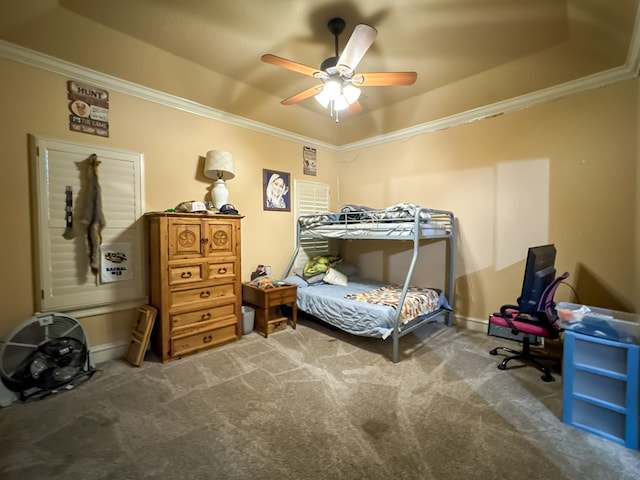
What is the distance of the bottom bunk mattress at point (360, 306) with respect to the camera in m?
2.71

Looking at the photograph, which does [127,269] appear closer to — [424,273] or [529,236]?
[424,273]

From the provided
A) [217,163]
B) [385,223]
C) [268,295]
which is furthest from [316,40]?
[268,295]

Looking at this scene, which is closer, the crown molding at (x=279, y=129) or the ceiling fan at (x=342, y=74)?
the ceiling fan at (x=342, y=74)

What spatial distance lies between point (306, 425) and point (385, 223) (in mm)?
2143

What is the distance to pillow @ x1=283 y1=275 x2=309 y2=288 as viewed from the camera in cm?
377

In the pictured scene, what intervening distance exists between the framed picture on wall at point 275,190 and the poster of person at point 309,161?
0.38 m

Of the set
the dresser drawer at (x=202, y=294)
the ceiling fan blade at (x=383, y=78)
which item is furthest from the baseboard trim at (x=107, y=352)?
the ceiling fan blade at (x=383, y=78)

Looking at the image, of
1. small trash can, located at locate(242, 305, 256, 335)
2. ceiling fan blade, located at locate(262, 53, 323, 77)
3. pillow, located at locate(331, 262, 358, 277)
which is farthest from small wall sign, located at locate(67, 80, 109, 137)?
pillow, located at locate(331, 262, 358, 277)

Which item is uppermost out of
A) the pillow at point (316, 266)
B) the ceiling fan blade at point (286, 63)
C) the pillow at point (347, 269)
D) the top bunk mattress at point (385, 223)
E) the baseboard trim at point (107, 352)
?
the ceiling fan blade at point (286, 63)

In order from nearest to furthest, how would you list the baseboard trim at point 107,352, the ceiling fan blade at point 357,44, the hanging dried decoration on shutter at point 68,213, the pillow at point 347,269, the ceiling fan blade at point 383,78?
the ceiling fan blade at point 357,44, the ceiling fan blade at point 383,78, the hanging dried decoration on shutter at point 68,213, the baseboard trim at point 107,352, the pillow at point 347,269

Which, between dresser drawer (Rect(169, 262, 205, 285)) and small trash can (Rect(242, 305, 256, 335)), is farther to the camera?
small trash can (Rect(242, 305, 256, 335))

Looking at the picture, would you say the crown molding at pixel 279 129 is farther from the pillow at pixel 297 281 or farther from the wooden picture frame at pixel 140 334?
the wooden picture frame at pixel 140 334

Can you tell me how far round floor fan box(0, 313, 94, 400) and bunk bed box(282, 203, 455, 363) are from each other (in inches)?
86.3

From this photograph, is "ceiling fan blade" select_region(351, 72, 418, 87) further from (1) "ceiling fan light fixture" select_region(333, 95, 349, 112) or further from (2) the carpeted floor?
(2) the carpeted floor
